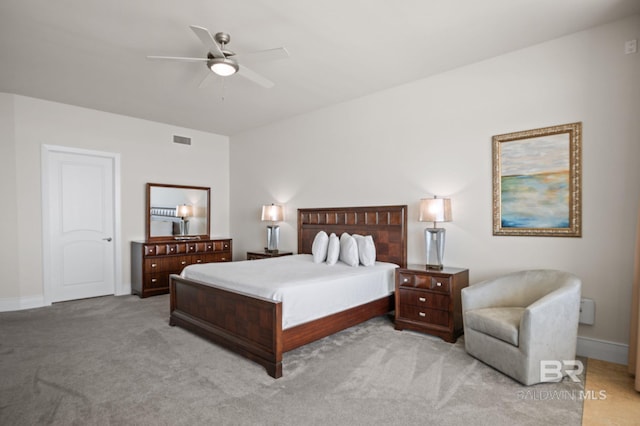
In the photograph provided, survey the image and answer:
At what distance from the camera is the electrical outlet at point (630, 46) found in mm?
3061

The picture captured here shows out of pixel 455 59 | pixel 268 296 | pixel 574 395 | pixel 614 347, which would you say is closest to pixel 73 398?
pixel 268 296

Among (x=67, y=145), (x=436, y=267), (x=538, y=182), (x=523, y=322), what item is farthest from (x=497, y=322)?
(x=67, y=145)

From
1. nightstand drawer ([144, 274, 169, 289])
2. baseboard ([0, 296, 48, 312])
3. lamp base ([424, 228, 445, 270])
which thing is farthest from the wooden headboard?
baseboard ([0, 296, 48, 312])

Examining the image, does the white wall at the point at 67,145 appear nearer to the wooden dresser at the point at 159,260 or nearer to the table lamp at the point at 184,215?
the wooden dresser at the point at 159,260

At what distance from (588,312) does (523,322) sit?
1163 mm

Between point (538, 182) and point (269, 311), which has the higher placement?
point (538, 182)

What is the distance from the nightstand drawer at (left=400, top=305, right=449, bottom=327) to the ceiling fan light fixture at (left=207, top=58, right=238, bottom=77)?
3.11 m

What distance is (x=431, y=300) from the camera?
3723 millimetres

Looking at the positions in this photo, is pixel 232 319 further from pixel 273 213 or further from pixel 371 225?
pixel 273 213

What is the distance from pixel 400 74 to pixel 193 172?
14.7 ft

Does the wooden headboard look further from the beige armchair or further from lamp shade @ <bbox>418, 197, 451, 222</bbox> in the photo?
the beige armchair

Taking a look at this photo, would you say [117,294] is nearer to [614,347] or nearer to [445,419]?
[445,419]

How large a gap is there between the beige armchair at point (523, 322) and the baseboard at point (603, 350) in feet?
2.00

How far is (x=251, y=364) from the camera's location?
9.96 ft
